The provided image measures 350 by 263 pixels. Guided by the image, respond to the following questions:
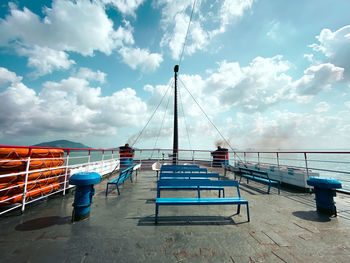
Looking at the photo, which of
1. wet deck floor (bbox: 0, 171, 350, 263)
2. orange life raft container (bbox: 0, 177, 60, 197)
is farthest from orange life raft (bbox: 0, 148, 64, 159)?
wet deck floor (bbox: 0, 171, 350, 263)

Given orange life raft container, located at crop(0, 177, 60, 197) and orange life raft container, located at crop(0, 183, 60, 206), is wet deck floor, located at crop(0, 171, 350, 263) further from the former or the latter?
orange life raft container, located at crop(0, 177, 60, 197)

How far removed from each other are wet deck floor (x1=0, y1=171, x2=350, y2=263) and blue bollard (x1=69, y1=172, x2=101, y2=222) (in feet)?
0.61

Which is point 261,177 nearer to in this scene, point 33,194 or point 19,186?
point 33,194

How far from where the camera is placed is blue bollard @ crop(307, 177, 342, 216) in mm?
3645

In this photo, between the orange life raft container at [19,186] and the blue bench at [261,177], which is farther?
the blue bench at [261,177]

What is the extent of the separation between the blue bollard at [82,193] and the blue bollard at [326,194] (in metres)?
5.38

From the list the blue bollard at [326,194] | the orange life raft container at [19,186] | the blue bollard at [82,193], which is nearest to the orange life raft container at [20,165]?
the orange life raft container at [19,186]

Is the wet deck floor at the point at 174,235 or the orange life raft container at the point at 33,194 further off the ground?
the orange life raft container at the point at 33,194

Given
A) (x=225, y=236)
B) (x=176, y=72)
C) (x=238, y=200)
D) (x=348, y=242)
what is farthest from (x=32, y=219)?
(x=176, y=72)

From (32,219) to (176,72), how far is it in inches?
554

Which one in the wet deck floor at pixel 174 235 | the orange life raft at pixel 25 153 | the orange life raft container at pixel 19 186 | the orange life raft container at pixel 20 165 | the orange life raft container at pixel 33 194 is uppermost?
the orange life raft at pixel 25 153

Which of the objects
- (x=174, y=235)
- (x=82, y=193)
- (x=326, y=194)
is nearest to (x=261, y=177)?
(x=326, y=194)

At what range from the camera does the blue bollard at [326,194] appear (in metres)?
3.64

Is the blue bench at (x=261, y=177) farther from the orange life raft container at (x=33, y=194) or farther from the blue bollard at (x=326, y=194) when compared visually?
the orange life raft container at (x=33, y=194)
